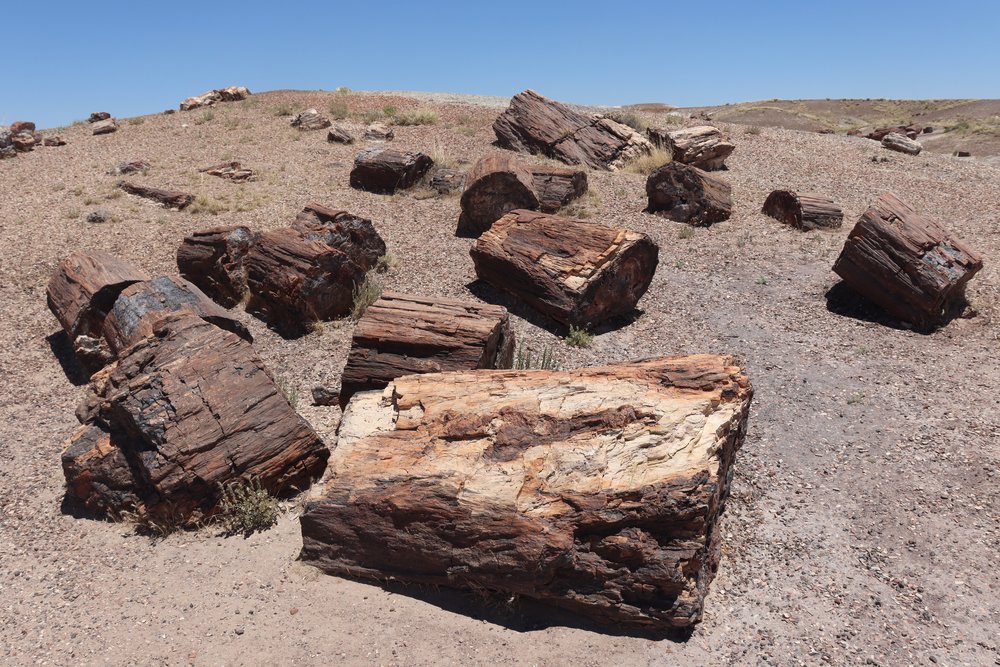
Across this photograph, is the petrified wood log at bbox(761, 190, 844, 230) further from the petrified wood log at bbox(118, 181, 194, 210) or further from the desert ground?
the petrified wood log at bbox(118, 181, 194, 210)

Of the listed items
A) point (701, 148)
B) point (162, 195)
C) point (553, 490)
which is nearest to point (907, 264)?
point (553, 490)

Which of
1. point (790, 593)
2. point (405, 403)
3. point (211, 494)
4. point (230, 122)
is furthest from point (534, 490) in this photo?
point (230, 122)

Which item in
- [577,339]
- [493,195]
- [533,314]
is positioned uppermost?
[493,195]

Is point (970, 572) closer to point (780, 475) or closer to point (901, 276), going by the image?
point (780, 475)

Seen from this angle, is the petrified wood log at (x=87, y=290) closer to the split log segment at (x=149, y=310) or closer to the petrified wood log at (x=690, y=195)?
the split log segment at (x=149, y=310)

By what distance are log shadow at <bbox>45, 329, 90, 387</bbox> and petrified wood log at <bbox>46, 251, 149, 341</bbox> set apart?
1.32ft

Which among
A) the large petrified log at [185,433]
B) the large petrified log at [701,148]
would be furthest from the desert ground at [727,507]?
the large petrified log at [701,148]

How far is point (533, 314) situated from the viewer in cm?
902

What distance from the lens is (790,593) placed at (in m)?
4.75

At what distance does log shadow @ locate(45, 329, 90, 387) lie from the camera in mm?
7891

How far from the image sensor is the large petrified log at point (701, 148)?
1563 cm

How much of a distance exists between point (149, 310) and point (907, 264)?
9.68m

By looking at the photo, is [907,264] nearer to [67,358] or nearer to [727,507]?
[727,507]

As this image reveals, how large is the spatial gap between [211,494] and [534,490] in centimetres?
274
